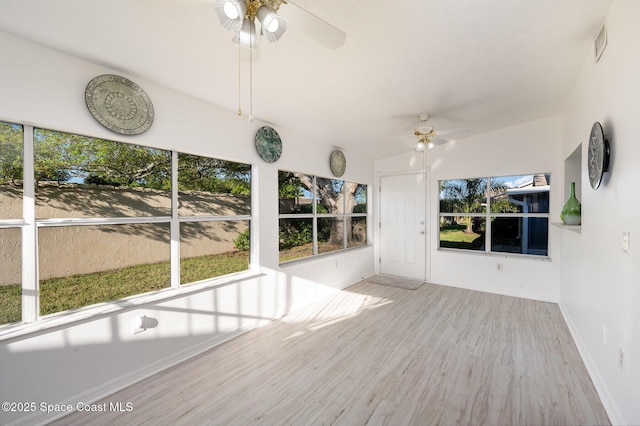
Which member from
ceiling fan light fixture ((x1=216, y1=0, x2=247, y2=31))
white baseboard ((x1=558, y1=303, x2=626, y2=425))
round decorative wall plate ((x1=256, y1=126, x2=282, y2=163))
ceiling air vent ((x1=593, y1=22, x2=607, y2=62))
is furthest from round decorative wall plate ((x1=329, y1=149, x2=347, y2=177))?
white baseboard ((x1=558, y1=303, x2=626, y2=425))

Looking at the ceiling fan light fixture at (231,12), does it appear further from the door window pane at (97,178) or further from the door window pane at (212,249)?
the door window pane at (212,249)

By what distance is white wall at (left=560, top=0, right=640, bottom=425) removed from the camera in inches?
58.5

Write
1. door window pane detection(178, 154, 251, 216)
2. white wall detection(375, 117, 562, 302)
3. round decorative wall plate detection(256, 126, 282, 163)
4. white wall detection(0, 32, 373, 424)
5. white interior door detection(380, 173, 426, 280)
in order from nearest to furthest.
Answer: white wall detection(0, 32, 373, 424), door window pane detection(178, 154, 251, 216), round decorative wall plate detection(256, 126, 282, 163), white wall detection(375, 117, 562, 302), white interior door detection(380, 173, 426, 280)

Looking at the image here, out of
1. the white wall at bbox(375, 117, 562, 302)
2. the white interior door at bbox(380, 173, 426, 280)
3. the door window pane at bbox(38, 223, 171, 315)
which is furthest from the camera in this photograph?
the white interior door at bbox(380, 173, 426, 280)

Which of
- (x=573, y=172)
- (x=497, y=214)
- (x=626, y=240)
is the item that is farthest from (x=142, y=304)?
(x=573, y=172)

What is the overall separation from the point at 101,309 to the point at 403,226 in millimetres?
4469

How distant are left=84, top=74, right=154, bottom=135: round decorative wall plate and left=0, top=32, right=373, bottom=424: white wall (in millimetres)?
56

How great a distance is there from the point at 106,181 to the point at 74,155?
0.85 feet

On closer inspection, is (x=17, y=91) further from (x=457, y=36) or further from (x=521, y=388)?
(x=521, y=388)

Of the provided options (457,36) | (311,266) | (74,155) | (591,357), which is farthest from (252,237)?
(591,357)

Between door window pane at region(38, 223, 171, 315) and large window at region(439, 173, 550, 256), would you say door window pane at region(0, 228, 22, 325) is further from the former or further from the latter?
large window at region(439, 173, 550, 256)

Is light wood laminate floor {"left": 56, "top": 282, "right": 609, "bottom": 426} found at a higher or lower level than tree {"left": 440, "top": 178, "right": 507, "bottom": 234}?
lower

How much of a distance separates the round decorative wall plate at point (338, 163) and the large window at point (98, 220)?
1.84 m

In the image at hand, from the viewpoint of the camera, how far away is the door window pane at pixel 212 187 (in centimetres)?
268
